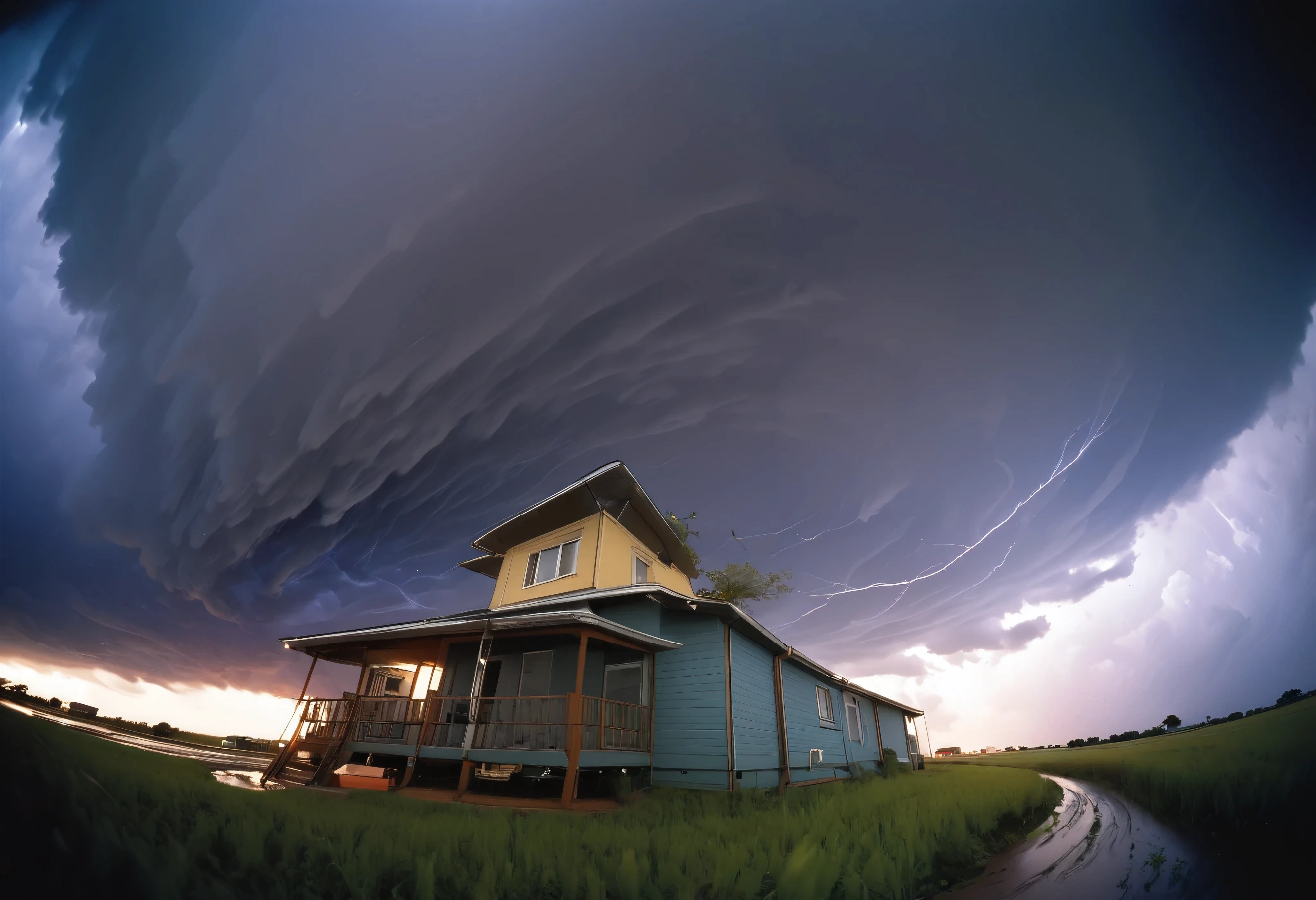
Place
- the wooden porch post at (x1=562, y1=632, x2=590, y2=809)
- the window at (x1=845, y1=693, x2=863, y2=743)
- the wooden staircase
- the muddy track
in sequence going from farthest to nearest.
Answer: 1. the window at (x1=845, y1=693, x2=863, y2=743)
2. the wooden staircase
3. the wooden porch post at (x1=562, y1=632, x2=590, y2=809)
4. the muddy track

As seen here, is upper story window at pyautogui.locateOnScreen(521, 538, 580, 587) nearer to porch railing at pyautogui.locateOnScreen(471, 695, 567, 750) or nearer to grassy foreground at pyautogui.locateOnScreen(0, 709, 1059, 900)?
porch railing at pyautogui.locateOnScreen(471, 695, 567, 750)

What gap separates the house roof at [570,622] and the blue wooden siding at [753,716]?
1.58 ft

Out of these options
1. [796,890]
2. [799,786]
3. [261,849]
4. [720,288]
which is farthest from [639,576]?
[261,849]

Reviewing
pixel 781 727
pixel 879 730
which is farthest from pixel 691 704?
pixel 879 730

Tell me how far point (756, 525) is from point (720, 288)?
1136cm

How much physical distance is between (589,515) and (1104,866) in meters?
12.3

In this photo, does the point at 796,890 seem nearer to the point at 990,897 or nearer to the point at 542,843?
the point at 542,843

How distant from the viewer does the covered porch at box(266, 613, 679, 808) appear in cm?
861

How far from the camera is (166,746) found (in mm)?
1729

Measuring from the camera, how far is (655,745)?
33.1 feet

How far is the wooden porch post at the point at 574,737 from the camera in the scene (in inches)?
292

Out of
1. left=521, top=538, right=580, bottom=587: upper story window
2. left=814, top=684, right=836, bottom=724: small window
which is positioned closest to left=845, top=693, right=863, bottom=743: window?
left=814, top=684, right=836, bottom=724: small window

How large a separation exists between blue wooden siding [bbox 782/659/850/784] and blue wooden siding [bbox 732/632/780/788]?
0.71 meters

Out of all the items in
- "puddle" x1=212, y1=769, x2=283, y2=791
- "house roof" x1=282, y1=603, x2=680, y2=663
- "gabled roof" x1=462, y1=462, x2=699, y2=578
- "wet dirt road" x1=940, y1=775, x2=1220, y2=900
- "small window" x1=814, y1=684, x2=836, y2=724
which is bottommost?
"wet dirt road" x1=940, y1=775, x2=1220, y2=900
